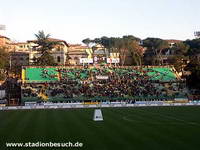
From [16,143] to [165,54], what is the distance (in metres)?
122

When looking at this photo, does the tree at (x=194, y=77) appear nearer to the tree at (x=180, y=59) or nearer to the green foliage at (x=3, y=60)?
the tree at (x=180, y=59)

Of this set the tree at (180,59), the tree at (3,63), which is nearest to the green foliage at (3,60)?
the tree at (3,63)

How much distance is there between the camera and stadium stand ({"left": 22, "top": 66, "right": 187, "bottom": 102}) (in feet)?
260

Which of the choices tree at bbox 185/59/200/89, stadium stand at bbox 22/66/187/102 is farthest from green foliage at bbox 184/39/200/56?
stadium stand at bbox 22/66/187/102

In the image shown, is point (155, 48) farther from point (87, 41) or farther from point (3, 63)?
point (3, 63)

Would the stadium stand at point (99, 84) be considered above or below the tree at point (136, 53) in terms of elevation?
below

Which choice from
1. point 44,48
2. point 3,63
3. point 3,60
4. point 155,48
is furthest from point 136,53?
point 3,63

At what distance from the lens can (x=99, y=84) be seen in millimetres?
84562

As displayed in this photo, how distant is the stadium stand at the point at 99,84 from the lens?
79312mm

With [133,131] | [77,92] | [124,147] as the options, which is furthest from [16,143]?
[77,92]

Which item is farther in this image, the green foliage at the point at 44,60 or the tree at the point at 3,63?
the green foliage at the point at 44,60

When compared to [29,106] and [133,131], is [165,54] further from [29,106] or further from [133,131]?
[133,131]

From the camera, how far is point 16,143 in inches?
852

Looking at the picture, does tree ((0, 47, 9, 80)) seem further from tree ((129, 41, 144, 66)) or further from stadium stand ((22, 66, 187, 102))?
tree ((129, 41, 144, 66))
